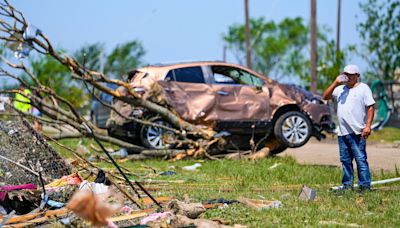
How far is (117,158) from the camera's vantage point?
14.7 meters

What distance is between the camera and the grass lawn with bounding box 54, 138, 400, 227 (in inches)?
269

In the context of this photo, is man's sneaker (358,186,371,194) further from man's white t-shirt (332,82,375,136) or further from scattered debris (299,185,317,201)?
scattered debris (299,185,317,201)

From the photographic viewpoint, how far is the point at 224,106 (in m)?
15.1

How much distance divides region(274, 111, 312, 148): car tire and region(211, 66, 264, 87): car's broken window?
0.94 meters

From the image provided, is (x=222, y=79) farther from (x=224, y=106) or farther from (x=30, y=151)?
(x=30, y=151)

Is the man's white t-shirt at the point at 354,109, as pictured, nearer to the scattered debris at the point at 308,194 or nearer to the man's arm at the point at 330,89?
the man's arm at the point at 330,89

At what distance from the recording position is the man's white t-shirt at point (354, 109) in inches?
365

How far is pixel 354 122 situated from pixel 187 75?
6.69 meters

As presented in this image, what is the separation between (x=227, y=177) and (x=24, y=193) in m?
4.15

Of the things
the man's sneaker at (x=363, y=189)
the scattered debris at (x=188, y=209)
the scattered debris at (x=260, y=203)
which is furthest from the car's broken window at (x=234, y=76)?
the scattered debris at (x=188, y=209)

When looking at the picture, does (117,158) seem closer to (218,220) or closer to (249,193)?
(249,193)

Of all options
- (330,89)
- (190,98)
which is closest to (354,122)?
(330,89)

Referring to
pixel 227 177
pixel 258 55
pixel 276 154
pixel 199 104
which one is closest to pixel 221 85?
pixel 199 104

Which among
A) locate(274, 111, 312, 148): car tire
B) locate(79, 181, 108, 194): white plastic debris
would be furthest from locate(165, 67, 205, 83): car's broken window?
locate(79, 181, 108, 194): white plastic debris
